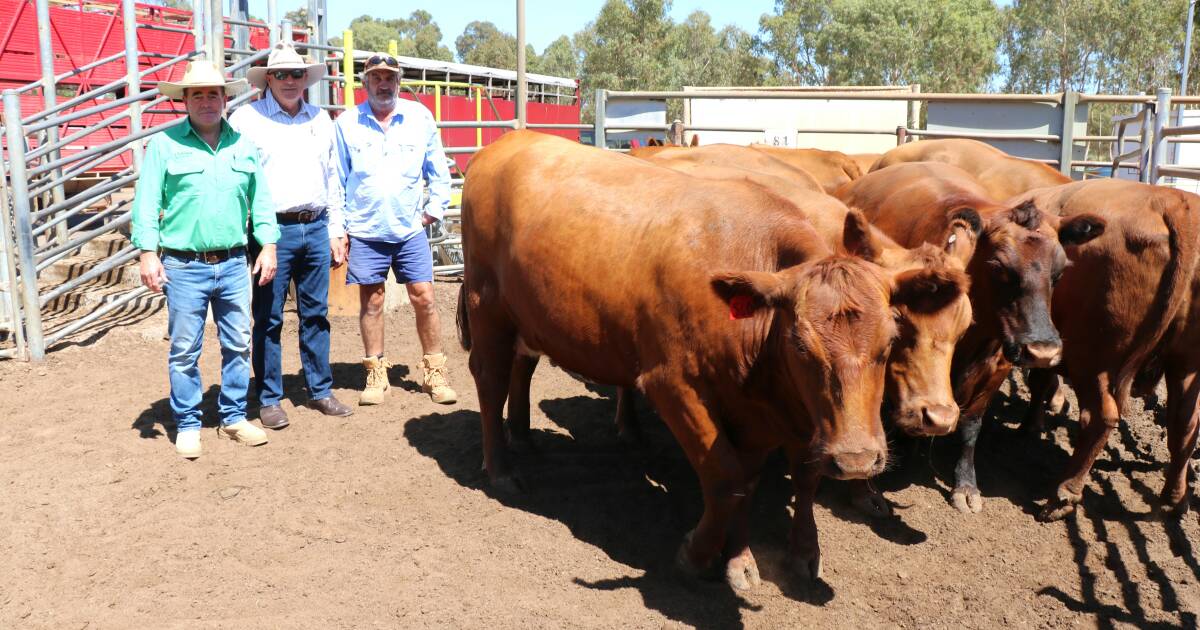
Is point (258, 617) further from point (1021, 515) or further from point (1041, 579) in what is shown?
point (1021, 515)

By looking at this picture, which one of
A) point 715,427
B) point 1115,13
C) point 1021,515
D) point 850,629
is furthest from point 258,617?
point 1115,13

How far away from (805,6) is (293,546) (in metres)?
54.5

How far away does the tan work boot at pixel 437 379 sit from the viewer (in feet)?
21.5

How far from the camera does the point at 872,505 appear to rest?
4.98m

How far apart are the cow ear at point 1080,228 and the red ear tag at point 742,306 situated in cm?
234

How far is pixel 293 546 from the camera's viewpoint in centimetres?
427

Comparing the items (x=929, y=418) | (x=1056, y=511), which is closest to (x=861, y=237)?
(x=929, y=418)

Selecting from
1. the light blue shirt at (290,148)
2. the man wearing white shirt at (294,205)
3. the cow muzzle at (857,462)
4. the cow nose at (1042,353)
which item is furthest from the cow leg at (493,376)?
the cow nose at (1042,353)

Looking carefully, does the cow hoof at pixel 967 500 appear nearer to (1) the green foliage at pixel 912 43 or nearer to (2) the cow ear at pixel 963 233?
(2) the cow ear at pixel 963 233

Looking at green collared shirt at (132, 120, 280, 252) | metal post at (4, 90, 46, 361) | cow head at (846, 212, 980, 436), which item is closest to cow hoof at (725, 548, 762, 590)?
cow head at (846, 212, 980, 436)

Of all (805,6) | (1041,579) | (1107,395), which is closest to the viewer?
(1041,579)

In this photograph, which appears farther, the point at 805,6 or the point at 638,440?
the point at 805,6

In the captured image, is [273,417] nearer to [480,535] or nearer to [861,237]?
[480,535]

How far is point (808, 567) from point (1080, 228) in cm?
224
